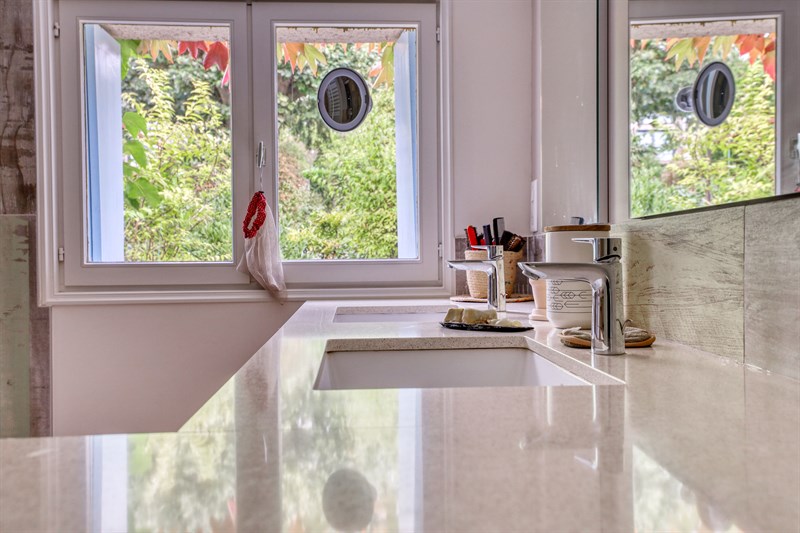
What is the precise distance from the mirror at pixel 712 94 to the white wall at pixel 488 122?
1122 mm

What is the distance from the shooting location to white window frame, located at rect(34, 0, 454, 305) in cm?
201

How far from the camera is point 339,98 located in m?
2.14

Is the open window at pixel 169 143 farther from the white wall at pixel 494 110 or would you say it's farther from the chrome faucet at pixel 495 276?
the chrome faucet at pixel 495 276

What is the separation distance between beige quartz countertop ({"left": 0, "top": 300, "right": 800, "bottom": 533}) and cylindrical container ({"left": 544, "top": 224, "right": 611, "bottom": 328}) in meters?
0.51

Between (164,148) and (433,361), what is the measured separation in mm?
1495

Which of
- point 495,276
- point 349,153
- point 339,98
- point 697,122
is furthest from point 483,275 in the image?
point 697,122

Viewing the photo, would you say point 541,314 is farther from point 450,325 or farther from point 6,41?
point 6,41

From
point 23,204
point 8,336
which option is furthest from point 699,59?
point 8,336

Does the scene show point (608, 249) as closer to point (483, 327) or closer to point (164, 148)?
point (483, 327)

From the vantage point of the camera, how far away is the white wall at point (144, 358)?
6.48 ft

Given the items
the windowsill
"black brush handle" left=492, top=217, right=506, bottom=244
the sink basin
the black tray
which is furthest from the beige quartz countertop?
the windowsill

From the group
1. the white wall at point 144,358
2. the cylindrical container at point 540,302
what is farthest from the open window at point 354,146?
the cylindrical container at point 540,302

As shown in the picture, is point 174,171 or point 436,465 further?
point 174,171

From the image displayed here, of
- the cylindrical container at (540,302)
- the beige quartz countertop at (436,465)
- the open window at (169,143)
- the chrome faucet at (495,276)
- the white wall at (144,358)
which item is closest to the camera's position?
the beige quartz countertop at (436,465)
